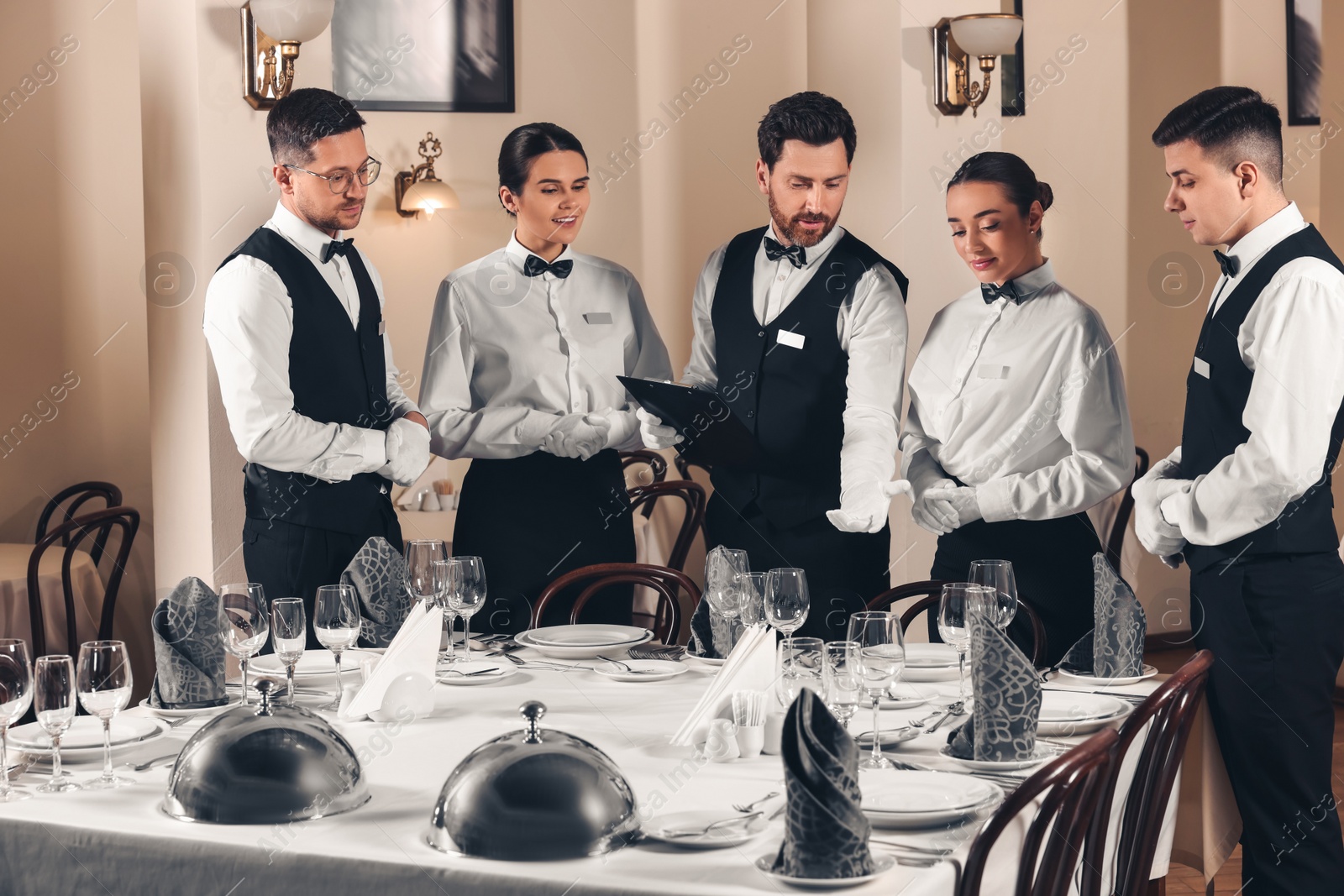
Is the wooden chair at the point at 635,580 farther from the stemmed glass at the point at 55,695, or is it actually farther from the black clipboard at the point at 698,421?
the stemmed glass at the point at 55,695

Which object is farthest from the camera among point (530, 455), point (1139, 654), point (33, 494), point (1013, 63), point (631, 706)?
point (1013, 63)

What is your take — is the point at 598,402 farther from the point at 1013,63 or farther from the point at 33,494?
the point at 1013,63

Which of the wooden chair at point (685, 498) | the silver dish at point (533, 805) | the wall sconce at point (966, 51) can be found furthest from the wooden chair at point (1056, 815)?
the wooden chair at point (685, 498)

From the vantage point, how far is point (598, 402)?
11.1 ft

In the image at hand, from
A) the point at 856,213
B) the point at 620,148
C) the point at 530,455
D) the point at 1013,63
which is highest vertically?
the point at 1013,63

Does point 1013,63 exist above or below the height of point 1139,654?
above

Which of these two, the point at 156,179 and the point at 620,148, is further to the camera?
the point at 620,148

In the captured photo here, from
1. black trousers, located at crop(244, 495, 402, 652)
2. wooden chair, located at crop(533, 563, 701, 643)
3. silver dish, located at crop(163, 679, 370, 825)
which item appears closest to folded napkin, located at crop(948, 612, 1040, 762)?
silver dish, located at crop(163, 679, 370, 825)

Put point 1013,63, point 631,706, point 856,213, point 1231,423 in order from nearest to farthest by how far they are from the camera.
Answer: point 631,706
point 1231,423
point 856,213
point 1013,63

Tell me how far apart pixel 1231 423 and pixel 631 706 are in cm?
124

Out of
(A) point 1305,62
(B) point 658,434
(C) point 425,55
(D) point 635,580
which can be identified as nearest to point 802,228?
(B) point 658,434

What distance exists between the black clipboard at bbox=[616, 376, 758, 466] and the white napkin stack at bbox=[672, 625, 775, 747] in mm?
1120

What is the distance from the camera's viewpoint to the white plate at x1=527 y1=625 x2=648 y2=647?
7.93 feet

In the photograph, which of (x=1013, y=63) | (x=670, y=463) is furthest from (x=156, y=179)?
(x=1013, y=63)
